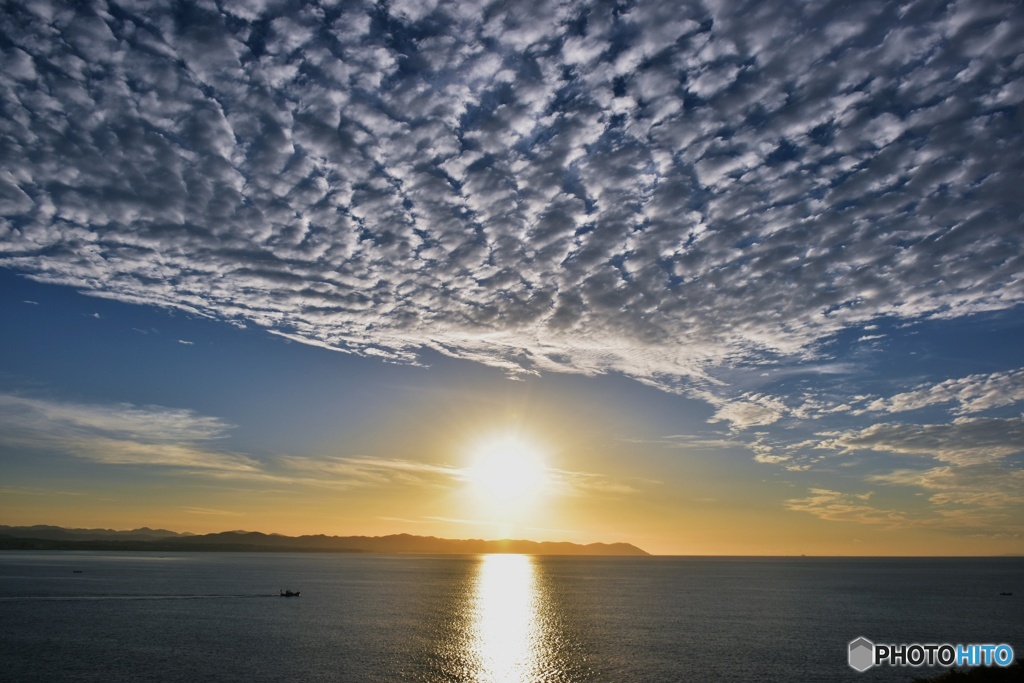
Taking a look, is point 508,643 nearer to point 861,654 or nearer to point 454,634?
point 454,634

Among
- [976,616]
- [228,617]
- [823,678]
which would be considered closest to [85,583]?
[228,617]

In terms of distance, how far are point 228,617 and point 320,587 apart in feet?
273

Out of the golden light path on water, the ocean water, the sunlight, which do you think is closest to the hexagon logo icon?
the ocean water

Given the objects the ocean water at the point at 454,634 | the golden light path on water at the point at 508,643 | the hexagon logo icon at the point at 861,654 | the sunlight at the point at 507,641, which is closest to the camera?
the ocean water at the point at 454,634

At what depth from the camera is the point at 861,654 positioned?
276ft

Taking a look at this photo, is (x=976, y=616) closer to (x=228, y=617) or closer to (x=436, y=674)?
(x=436, y=674)

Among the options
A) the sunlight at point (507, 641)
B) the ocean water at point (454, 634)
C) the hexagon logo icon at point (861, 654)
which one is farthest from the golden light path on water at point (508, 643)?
the hexagon logo icon at point (861, 654)

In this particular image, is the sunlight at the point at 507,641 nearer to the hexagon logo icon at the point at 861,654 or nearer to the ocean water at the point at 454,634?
the ocean water at the point at 454,634

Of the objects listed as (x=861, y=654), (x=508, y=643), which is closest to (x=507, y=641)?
(x=508, y=643)

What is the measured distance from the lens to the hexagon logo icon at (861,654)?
7679 centimetres

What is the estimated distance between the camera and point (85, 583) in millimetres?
189750

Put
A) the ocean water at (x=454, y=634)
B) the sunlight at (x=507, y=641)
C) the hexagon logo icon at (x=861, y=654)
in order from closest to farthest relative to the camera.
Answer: the ocean water at (x=454, y=634)
the hexagon logo icon at (x=861, y=654)
the sunlight at (x=507, y=641)

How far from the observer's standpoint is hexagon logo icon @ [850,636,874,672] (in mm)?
76787

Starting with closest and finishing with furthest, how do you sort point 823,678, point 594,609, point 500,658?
point 823,678
point 500,658
point 594,609
